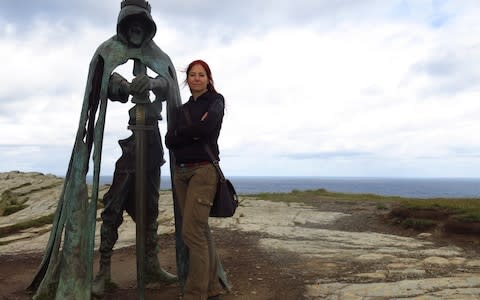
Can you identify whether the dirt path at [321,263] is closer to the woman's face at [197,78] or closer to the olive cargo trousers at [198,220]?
the olive cargo trousers at [198,220]

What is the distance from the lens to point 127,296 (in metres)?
5.62

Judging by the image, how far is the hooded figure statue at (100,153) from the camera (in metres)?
5.04

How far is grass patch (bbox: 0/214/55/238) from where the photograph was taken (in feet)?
37.1

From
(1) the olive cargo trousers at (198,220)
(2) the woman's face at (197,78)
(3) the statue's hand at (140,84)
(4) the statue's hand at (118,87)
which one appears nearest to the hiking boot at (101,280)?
(1) the olive cargo trousers at (198,220)

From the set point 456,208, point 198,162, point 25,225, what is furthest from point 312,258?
point 25,225

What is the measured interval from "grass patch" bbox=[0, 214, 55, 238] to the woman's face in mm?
Answer: 8916

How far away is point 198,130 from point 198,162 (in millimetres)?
388

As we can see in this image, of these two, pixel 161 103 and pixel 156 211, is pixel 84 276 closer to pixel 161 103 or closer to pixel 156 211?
pixel 156 211

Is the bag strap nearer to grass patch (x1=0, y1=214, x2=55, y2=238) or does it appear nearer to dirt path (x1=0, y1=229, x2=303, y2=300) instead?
dirt path (x1=0, y1=229, x2=303, y2=300)

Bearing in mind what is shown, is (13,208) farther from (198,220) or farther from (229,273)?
(198,220)

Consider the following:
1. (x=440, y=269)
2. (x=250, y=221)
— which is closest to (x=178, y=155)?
(x=440, y=269)

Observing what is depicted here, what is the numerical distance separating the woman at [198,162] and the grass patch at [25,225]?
8.57m

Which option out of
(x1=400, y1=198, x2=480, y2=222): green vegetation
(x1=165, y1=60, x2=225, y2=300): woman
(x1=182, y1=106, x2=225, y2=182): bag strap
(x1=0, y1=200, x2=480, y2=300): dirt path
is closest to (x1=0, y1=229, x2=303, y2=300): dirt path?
(x1=0, y1=200, x2=480, y2=300): dirt path

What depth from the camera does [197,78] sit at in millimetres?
4590
